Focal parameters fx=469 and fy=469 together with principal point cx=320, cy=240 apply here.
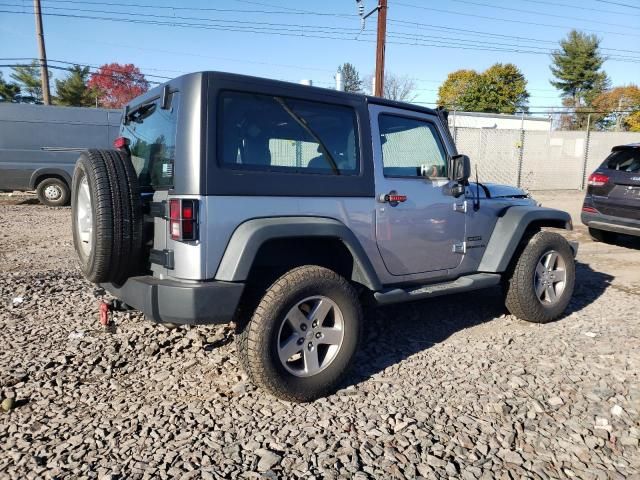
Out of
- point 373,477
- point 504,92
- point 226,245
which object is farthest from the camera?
point 504,92

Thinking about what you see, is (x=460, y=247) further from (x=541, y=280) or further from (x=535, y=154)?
(x=535, y=154)

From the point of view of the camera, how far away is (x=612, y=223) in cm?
754

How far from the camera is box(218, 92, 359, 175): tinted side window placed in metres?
2.77

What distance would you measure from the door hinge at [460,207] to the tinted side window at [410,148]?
0.27 metres

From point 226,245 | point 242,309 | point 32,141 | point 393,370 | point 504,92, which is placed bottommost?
point 393,370

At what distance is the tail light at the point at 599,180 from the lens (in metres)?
7.66

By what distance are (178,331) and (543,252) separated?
3.35 meters

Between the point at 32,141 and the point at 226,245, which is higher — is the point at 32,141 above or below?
above

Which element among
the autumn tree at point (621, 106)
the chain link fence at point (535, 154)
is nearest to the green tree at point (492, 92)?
the autumn tree at point (621, 106)

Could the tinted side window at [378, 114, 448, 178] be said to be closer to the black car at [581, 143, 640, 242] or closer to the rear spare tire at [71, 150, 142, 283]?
the rear spare tire at [71, 150, 142, 283]

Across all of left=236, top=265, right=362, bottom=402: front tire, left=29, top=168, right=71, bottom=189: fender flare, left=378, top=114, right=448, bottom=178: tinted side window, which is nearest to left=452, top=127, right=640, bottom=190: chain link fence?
left=29, top=168, right=71, bottom=189: fender flare

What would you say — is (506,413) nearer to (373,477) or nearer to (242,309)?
(373,477)

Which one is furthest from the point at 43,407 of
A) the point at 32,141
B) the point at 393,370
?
the point at 32,141

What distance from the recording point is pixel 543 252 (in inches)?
171
